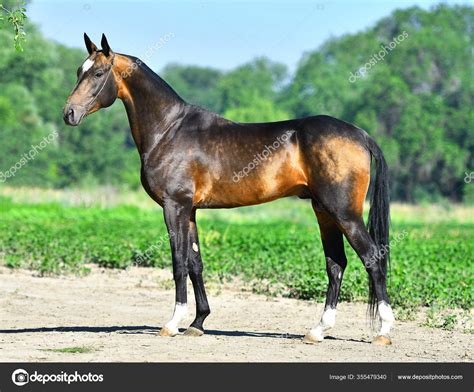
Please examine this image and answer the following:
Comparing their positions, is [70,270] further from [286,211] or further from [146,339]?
[286,211]

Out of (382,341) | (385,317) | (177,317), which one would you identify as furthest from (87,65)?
(382,341)

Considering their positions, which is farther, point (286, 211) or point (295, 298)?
point (286, 211)

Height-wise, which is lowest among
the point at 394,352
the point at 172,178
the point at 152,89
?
the point at 394,352

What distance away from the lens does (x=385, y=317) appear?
26.0 ft

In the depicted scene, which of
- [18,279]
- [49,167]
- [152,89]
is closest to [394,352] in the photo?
[152,89]

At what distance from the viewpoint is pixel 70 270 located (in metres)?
13.2

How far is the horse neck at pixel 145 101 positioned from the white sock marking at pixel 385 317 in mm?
2577

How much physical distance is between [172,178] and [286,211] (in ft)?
92.4
